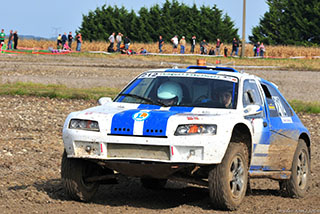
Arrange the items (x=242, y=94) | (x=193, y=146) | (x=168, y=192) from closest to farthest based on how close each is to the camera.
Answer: (x=193, y=146) < (x=242, y=94) < (x=168, y=192)

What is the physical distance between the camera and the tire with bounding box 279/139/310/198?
10.4m

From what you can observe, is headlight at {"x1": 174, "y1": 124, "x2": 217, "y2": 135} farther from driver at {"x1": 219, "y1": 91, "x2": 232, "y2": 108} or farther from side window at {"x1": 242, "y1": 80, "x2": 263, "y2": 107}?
side window at {"x1": 242, "y1": 80, "x2": 263, "y2": 107}

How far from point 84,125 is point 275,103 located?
9.83 ft

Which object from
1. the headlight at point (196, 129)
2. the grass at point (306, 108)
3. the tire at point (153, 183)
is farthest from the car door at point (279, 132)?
the grass at point (306, 108)

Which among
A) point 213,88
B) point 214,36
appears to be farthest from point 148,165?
point 214,36

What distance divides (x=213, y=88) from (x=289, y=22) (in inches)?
3239

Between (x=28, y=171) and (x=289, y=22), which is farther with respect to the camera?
(x=289, y=22)

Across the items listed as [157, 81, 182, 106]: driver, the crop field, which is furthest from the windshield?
the crop field

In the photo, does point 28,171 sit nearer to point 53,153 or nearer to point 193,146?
point 53,153

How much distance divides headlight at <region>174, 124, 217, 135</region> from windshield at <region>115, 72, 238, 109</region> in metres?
1.02

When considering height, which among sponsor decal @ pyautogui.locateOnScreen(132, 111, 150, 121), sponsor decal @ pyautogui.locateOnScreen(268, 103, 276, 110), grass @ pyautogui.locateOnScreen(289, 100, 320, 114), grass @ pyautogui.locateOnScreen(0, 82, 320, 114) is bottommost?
grass @ pyautogui.locateOnScreen(289, 100, 320, 114)

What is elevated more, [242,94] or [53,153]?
[242,94]

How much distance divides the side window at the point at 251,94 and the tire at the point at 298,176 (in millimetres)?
1071

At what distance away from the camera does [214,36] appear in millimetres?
88688
